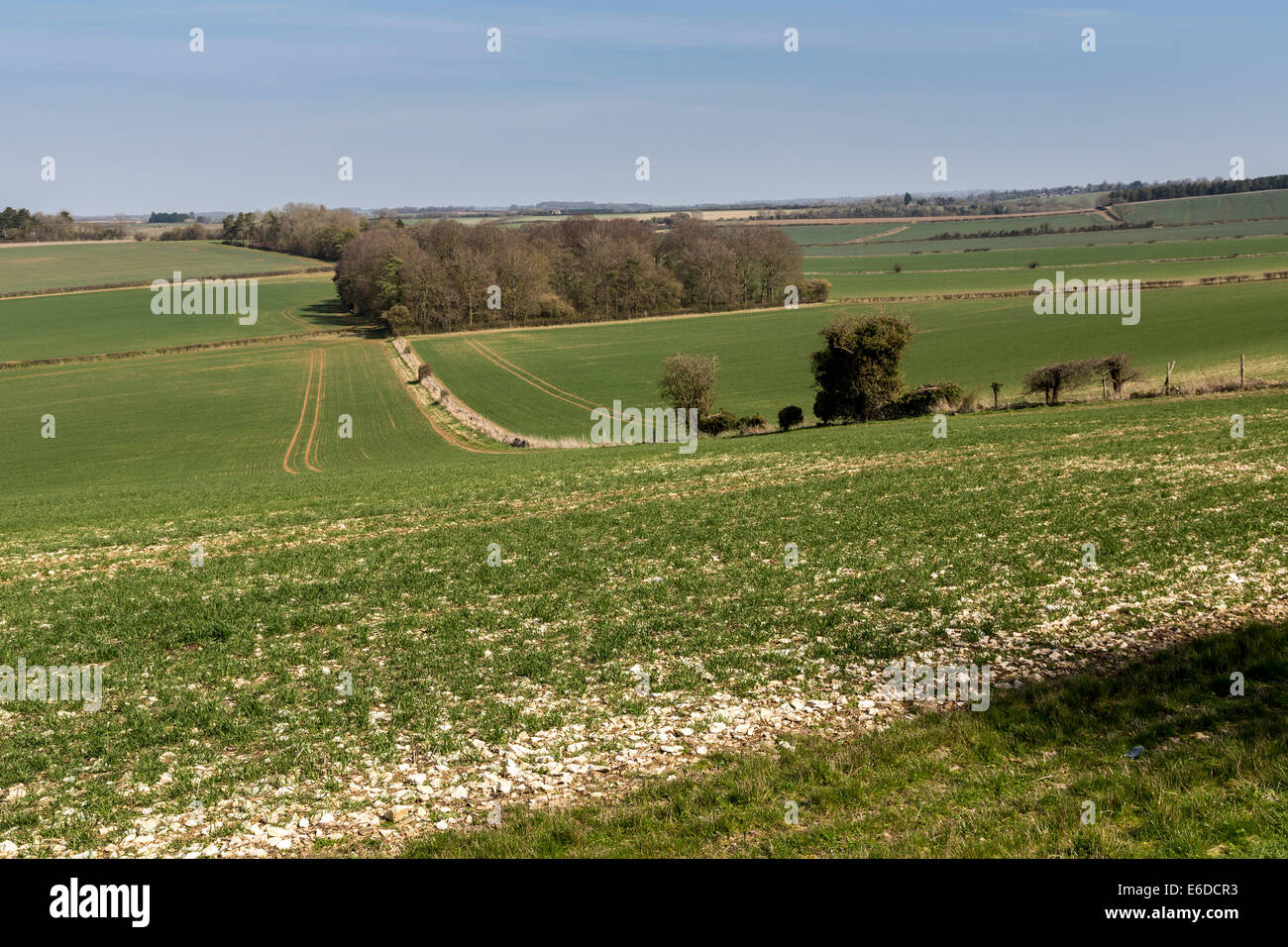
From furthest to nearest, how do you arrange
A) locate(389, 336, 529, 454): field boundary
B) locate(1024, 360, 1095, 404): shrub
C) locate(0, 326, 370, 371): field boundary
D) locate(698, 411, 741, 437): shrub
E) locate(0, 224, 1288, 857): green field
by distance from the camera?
locate(0, 326, 370, 371): field boundary
locate(389, 336, 529, 454): field boundary
locate(698, 411, 741, 437): shrub
locate(1024, 360, 1095, 404): shrub
locate(0, 224, 1288, 857): green field

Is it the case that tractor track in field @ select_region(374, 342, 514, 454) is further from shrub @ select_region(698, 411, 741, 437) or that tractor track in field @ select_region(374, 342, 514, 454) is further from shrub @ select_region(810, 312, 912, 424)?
shrub @ select_region(810, 312, 912, 424)

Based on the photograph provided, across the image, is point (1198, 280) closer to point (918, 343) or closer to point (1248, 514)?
point (918, 343)

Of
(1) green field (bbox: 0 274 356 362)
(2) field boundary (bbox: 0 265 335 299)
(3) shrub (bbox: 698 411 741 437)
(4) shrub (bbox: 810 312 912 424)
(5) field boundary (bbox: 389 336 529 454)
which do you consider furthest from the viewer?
(2) field boundary (bbox: 0 265 335 299)

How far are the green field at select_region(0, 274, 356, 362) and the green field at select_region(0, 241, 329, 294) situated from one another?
47.4 ft

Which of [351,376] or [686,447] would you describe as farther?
[351,376]

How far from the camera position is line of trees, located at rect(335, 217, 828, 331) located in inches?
4582

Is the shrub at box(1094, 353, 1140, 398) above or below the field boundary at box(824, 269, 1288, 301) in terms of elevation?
below

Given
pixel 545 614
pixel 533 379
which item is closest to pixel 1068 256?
pixel 533 379

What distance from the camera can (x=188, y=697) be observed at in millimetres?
12805

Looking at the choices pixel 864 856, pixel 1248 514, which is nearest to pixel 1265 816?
pixel 864 856

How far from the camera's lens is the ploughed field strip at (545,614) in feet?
33.9

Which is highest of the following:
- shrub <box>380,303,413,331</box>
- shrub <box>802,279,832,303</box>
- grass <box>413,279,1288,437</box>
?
shrub <box>802,279,832,303</box>

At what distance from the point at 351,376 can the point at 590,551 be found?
237ft

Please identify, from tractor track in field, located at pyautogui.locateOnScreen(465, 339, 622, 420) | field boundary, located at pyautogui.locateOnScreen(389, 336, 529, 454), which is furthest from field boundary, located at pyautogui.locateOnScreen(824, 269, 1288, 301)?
field boundary, located at pyautogui.locateOnScreen(389, 336, 529, 454)
